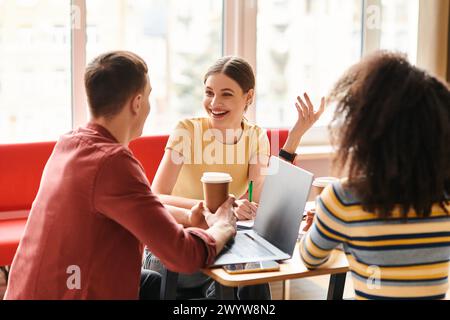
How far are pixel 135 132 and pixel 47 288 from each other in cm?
50

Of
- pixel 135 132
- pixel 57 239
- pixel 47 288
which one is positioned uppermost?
pixel 135 132

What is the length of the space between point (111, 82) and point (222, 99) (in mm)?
904

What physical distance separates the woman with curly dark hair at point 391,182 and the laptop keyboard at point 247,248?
0.33 metres

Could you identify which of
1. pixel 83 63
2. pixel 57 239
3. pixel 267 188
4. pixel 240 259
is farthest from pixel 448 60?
pixel 57 239

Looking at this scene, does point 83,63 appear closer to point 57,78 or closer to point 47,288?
point 57,78

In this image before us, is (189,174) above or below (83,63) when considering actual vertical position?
below

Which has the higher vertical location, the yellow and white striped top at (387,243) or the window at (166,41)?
the window at (166,41)

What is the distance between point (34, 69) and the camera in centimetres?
364

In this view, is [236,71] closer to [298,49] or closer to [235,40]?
[235,40]

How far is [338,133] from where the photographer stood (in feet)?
5.13

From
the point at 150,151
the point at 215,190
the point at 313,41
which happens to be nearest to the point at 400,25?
the point at 313,41

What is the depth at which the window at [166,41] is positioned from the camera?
3.78m

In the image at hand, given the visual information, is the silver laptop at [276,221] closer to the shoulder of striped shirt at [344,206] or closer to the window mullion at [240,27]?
the shoulder of striped shirt at [344,206]

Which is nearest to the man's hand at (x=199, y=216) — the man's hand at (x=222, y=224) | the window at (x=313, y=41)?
the man's hand at (x=222, y=224)
